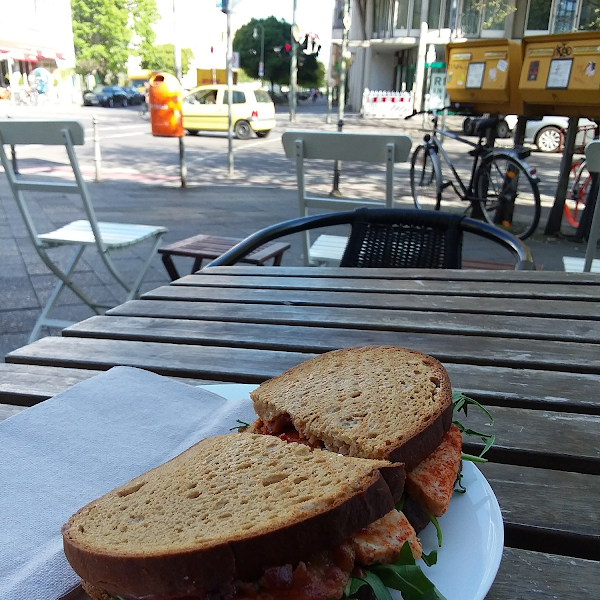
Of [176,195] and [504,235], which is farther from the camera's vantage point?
[176,195]

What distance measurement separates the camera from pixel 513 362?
1.46m

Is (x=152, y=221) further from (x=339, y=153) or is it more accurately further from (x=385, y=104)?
(x=385, y=104)

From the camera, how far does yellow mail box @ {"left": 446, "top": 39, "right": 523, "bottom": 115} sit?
23.6 feet

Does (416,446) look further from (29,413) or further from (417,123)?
(417,123)

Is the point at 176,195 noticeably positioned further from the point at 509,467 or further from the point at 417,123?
the point at 417,123

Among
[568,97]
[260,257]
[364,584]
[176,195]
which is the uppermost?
[568,97]

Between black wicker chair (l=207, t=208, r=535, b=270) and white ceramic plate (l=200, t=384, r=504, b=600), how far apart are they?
7.54 ft

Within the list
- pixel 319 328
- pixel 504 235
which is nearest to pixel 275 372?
pixel 319 328

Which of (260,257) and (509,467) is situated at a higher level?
(509,467)

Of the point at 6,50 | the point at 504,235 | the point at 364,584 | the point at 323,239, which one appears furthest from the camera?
the point at 6,50

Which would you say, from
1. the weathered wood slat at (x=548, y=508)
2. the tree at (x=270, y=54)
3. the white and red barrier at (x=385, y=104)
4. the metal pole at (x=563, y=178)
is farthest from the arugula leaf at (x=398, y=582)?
the tree at (x=270, y=54)

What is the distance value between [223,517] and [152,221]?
8.33m

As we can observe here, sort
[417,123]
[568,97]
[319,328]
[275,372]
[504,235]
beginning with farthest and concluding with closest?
1. [417,123]
2. [568,97]
3. [504,235]
4. [319,328]
5. [275,372]

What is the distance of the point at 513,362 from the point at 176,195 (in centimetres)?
987
